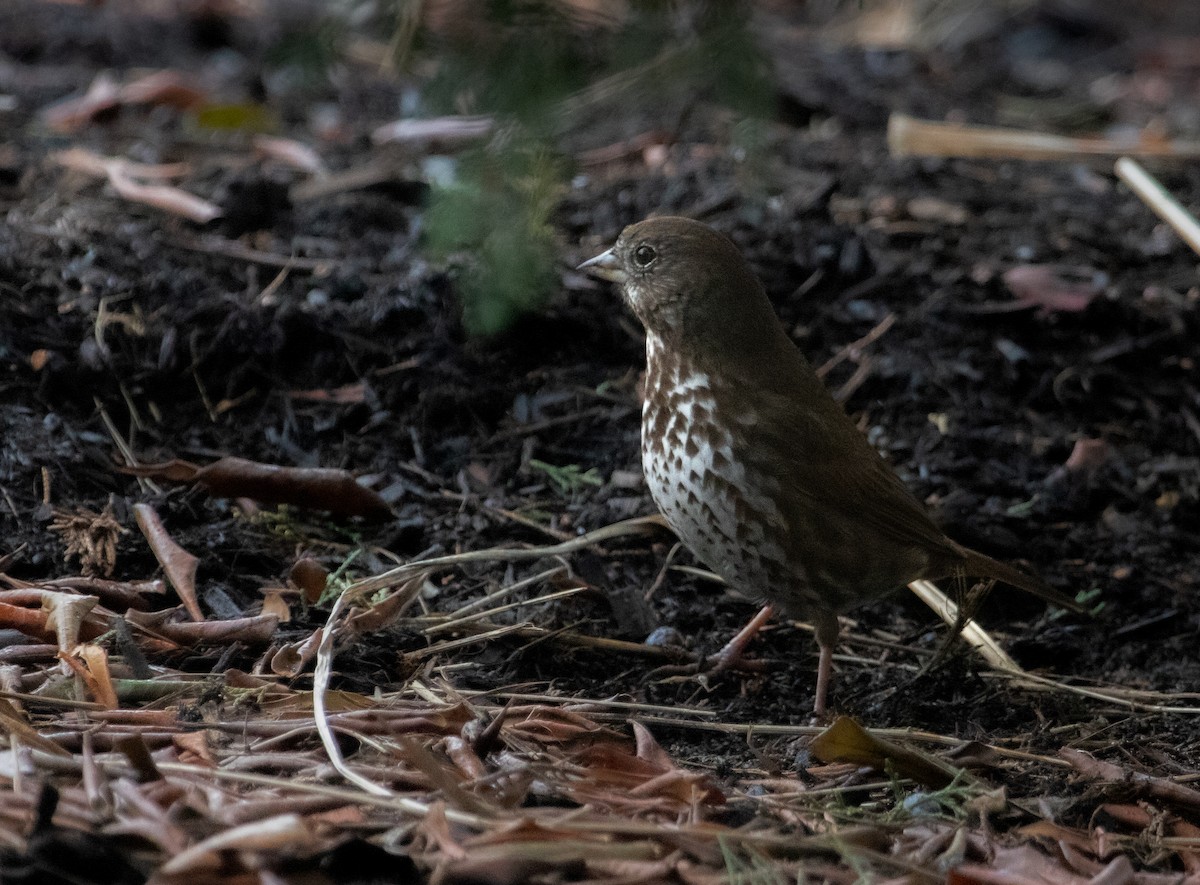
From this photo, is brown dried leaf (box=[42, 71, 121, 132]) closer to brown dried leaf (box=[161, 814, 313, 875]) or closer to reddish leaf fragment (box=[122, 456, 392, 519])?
reddish leaf fragment (box=[122, 456, 392, 519])

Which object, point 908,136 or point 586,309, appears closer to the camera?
point 586,309

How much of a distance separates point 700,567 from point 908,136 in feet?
9.82

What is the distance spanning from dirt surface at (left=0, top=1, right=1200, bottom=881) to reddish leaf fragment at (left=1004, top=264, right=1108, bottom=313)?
0.01 meters

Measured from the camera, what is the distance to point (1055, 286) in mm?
5258

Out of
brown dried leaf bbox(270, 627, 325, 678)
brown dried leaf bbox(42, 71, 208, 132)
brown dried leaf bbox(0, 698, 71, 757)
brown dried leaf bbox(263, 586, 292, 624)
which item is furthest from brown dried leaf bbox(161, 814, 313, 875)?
brown dried leaf bbox(42, 71, 208, 132)

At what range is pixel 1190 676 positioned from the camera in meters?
3.95

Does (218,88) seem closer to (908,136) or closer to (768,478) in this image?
(908,136)

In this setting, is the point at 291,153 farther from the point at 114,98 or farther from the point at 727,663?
the point at 727,663

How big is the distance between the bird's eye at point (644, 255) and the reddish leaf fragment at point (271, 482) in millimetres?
972

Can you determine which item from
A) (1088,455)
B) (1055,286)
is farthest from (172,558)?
(1055,286)

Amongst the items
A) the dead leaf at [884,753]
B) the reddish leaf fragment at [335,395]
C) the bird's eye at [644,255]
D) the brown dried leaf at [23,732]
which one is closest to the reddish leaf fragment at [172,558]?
the brown dried leaf at [23,732]

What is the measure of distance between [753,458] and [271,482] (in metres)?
1.32

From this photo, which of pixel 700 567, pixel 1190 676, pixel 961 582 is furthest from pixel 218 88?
pixel 1190 676

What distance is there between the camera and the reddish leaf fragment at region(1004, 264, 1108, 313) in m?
5.16
